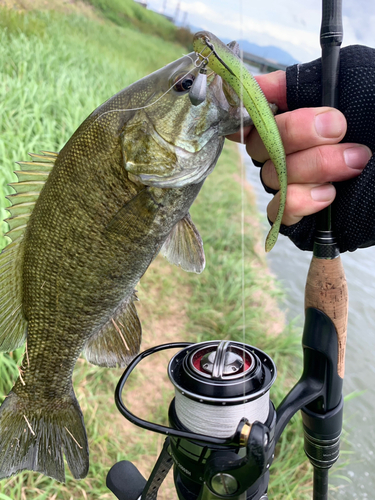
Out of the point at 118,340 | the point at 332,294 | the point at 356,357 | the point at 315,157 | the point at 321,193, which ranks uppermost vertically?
the point at 315,157

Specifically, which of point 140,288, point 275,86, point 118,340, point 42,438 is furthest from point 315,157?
point 140,288

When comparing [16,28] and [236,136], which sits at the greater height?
[236,136]

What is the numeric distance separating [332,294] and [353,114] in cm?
61

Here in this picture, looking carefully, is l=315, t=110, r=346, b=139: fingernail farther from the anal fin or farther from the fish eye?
the anal fin

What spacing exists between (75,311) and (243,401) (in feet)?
2.04

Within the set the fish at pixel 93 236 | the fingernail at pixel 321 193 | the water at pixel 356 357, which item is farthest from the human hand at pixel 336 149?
the water at pixel 356 357

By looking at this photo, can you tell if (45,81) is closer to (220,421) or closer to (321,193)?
(321,193)

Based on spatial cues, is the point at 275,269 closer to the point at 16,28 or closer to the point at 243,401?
the point at 16,28

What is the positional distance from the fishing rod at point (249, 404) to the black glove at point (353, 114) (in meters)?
0.06

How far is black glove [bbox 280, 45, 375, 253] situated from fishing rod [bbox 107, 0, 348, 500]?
0.06m

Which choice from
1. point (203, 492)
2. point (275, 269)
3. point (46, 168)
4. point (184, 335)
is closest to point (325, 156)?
point (46, 168)

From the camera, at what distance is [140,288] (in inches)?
165

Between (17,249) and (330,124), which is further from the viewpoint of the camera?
(17,249)

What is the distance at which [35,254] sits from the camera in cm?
134
